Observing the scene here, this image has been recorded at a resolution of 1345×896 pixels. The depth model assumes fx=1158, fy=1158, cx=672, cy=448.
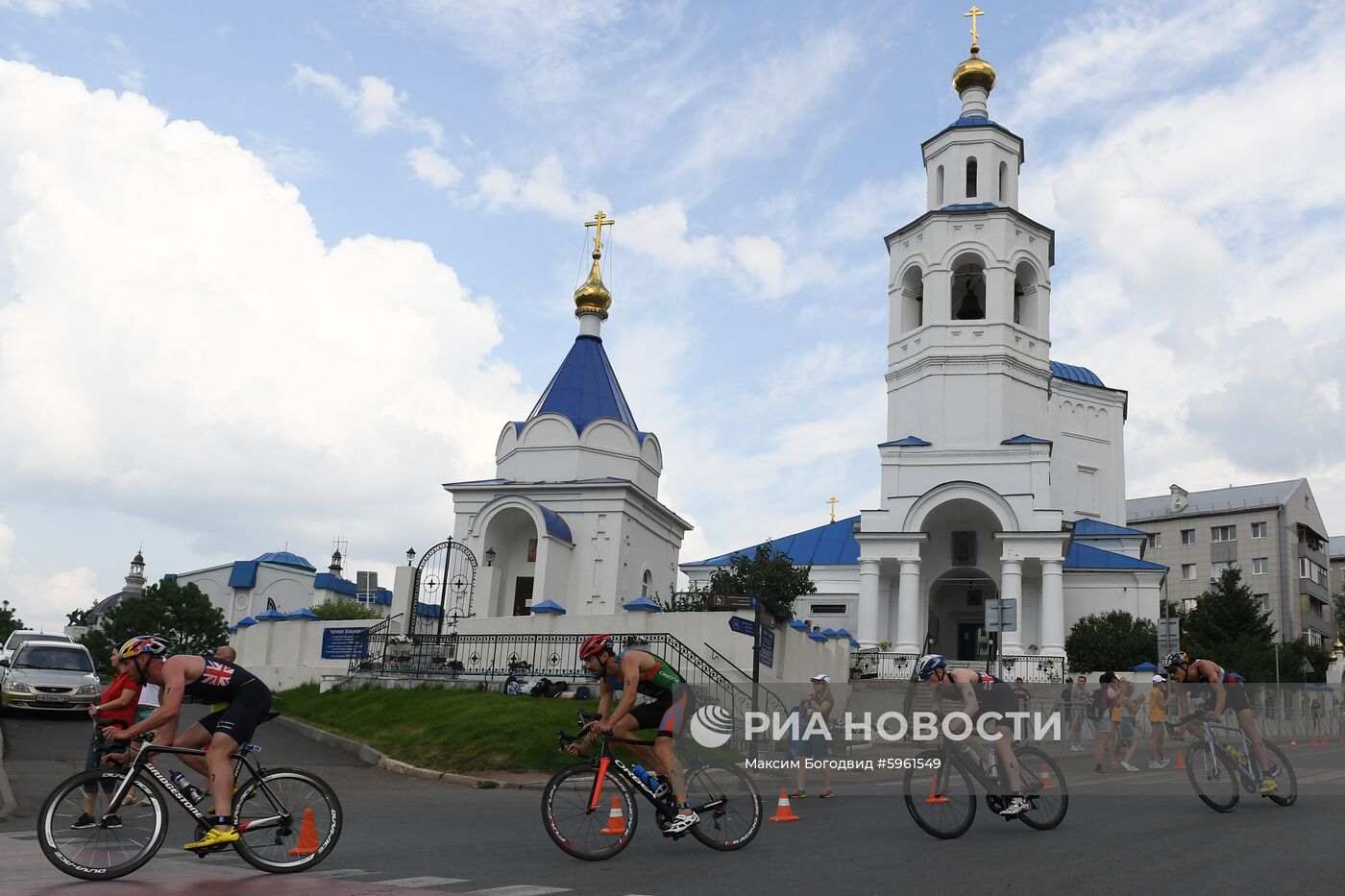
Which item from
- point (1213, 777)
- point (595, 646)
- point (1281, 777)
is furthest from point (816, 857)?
point (1281, 777)

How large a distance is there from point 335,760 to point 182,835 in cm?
737

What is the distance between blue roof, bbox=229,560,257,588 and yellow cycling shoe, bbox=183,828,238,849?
192ft

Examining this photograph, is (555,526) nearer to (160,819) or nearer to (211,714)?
(211,714)

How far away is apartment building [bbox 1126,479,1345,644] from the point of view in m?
70.6

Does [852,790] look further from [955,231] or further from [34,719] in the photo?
[955,231]

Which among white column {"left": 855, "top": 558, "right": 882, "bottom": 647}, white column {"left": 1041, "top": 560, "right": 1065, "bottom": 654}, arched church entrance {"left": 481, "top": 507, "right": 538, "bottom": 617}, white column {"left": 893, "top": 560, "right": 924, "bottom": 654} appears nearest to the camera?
arched church entrance {"left": 481, "top": 507, "right": 538, "bottom": 617}

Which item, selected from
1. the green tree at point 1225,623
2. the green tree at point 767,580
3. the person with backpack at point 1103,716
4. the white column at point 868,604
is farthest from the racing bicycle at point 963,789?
the green tree at point 1225,623

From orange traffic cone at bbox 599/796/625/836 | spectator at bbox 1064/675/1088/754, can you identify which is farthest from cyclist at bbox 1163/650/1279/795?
spectator at bbox 1064/675/1088/754

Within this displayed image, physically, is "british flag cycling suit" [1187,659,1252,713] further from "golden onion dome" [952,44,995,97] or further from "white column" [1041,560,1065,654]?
"golden onion dome" [952,44,995,97]

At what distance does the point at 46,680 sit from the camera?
757 inches

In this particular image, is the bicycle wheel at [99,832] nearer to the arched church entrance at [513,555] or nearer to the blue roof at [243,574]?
the arched church entrance at [513,555]

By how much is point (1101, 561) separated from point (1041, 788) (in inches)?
1397

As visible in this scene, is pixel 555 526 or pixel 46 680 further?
pixel 555 526

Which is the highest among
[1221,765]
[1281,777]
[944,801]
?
[1221,765]
